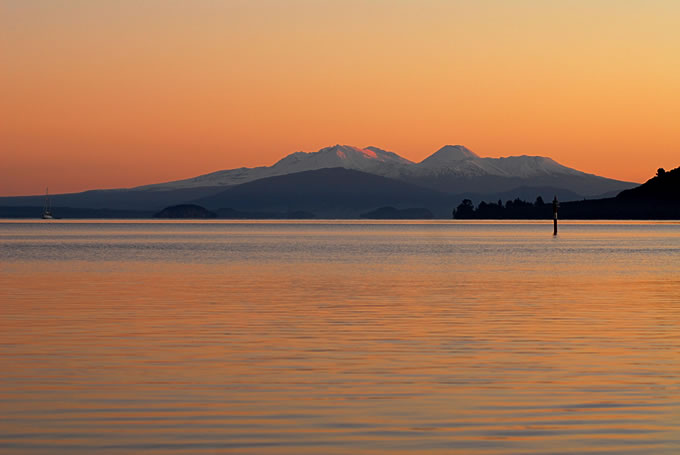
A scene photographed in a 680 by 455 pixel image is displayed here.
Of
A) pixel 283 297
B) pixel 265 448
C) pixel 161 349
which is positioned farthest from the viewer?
pixel 283 297

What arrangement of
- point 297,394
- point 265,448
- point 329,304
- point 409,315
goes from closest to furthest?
point 265,448 → point 297,394 → point 409,315 → point 329,304

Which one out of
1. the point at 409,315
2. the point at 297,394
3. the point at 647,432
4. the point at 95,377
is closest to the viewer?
the point at 647,432

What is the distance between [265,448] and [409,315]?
77.8ft

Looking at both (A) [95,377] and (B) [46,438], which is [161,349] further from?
(B) [46,438]

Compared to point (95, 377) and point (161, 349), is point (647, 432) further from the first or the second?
point (161, 349)

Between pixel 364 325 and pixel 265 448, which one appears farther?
pixel 364 325

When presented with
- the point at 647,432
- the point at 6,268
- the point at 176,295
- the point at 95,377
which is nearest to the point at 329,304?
the point at 176,295

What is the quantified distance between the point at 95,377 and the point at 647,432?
11526 mm

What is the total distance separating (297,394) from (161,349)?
8.41 m

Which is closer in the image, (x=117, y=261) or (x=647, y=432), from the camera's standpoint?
(x=647, y=432)

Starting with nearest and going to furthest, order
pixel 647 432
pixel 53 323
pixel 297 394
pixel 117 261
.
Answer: pixel 647 432
pixel 297 394
pixel 53 323
pixel 117 261

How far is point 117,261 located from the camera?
91125 millimetres

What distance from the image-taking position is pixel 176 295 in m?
50.5

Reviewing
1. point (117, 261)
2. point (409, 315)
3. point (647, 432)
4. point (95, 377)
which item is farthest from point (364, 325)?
point (117, 261)
